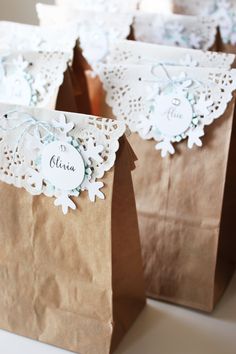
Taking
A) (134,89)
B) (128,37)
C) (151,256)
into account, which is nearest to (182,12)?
(128,37)

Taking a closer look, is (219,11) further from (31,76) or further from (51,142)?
(51,142)

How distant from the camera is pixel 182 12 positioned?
1208mm

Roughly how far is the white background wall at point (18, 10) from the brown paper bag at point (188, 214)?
2.41 ft

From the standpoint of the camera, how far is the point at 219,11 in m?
1.16

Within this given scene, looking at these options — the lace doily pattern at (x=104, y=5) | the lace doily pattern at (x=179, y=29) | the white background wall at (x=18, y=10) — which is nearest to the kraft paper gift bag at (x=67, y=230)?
the lace doily pattern at (x=179, y=29)

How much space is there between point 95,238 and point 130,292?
120 millimetres

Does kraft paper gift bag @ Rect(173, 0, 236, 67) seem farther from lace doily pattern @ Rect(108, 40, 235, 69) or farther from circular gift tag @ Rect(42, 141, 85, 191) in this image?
A: circular gift tag @ Rect(42, 141, 85, 191)

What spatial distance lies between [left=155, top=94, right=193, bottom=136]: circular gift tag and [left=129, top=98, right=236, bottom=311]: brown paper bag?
0.09 feet

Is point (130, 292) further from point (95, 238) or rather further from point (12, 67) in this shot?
point (12, 67)

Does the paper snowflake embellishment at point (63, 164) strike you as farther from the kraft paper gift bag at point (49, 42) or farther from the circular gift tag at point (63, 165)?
the kraft paper gift bag at point (49, 42)

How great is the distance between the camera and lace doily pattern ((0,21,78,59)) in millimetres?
1021

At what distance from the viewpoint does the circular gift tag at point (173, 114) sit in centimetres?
82

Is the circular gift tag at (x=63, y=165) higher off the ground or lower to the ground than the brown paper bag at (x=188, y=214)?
higher

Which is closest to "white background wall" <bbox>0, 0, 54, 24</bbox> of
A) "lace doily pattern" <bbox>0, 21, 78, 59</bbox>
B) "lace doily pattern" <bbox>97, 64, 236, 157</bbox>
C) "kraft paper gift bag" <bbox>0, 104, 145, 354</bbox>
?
"lace doily pattern" <bbox>0, 21, 78, 59</bbox>
